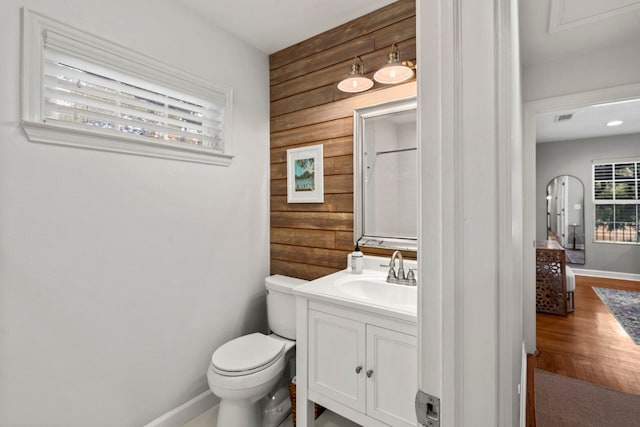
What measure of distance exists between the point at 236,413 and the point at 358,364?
29.6 inches

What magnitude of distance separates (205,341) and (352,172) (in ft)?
4.75

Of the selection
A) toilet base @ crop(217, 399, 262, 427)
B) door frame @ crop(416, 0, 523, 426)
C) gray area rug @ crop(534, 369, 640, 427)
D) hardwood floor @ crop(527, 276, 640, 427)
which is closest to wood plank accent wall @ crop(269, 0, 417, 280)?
toilet base @ crop(217, 399, 262, 427)

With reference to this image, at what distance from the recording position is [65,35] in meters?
1.37

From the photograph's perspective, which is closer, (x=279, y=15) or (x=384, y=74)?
(x=384, y=74)

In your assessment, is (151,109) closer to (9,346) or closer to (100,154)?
(100,154)

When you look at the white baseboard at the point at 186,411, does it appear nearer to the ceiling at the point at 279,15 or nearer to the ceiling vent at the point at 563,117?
the ceiling at the point at 279,15

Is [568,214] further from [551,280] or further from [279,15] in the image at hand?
[279,15]

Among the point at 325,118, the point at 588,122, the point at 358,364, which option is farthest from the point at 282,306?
the point at 588,122

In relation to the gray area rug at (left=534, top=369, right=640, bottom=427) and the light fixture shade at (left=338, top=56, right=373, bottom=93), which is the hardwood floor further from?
the light fixture shade at (left=338, top=56, right=373, bottom=93)

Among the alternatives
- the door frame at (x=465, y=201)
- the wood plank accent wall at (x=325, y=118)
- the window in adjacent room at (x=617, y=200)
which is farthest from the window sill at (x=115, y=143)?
the window in adjacent room at (x=617, y=200)

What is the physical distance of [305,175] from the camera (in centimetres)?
220

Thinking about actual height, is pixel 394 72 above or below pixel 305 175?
above

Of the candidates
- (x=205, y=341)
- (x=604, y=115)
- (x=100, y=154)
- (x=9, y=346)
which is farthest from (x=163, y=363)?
(x=604, y=115)

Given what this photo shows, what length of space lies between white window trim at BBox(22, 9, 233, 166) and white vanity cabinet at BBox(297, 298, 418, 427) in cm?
116
